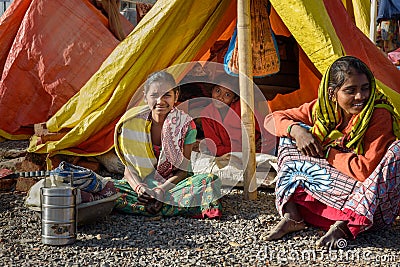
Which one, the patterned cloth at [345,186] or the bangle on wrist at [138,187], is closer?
the patterned cloth at [345,186]

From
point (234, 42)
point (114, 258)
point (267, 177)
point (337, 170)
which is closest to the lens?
point (114, 258)

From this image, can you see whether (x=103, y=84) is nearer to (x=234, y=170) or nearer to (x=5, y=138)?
(x=234, y=170)

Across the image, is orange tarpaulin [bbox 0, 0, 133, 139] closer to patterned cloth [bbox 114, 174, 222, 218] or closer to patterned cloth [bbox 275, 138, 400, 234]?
patterned cloth [bbox 114, 174, 222, 218]

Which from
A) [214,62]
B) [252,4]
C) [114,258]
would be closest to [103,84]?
[214,62]

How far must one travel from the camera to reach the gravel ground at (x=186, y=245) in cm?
274

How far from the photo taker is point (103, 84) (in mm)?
4355

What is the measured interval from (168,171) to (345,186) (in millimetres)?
1104

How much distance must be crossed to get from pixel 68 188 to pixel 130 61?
5.28 ft

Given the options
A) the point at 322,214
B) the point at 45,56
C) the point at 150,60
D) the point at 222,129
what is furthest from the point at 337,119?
the point at 45,56

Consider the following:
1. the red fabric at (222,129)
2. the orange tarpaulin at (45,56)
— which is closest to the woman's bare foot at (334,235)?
the red fabric at (222,129)

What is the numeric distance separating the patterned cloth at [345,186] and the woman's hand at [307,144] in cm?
3

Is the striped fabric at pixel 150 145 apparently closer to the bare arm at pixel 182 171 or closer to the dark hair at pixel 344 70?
the bare arm at pixel 182 171

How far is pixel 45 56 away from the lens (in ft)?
18.5

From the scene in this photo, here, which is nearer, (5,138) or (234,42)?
(234,42)
